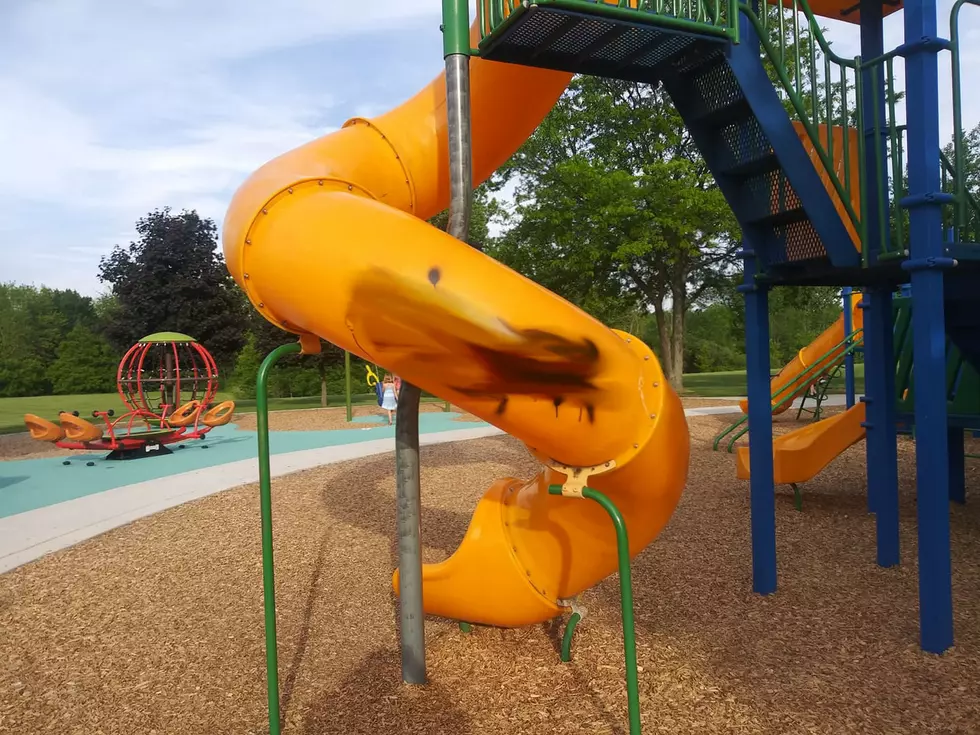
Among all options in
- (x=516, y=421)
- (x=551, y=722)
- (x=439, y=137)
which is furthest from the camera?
(x=439, y=137)

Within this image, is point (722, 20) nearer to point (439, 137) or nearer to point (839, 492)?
point (439, 137)

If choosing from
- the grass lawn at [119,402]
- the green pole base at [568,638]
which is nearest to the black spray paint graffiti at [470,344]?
the green pole base at [568,638]

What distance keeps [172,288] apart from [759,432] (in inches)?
822

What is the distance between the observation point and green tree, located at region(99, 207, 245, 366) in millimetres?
22312

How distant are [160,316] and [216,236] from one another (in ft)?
11.3

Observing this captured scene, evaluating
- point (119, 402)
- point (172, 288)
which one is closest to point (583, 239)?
point (172, 288)

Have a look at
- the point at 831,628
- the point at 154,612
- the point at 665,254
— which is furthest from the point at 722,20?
the point at 665,254

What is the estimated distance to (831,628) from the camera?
13.4 ft

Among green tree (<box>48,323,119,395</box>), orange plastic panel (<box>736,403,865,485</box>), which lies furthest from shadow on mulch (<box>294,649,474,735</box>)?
green tree (<box>48,323,119,395</box>)

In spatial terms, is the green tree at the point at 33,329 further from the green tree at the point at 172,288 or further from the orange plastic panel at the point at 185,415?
the orange plastic panel at the point at 185,415

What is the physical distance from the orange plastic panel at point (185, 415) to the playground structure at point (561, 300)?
12326 mm

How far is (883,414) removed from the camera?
4.94 m

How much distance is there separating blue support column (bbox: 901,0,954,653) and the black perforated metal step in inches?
38.4

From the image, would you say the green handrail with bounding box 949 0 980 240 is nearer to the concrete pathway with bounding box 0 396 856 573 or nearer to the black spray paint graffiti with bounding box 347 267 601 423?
the black spray paint graffiti with bounding box 347 267 601 423
